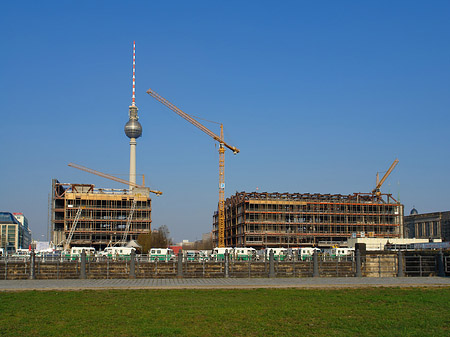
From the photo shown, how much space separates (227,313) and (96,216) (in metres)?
137

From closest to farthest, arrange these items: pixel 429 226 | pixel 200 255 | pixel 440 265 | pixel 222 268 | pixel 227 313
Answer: pixel 227 313, pixel 440 265, pixel 222 268, pixel 200 255, pixel 429 226

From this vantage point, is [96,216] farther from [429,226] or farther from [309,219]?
[429,226]

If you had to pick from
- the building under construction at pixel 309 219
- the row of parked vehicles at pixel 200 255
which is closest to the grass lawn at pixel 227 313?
the row of parked vehicles at pixel 200 255

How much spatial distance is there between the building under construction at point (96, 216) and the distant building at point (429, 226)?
278 feet

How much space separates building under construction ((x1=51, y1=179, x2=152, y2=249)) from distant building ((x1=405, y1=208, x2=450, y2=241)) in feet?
278

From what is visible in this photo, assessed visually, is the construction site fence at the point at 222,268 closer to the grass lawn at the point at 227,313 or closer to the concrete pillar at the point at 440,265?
the concrete pillar at the point at 440,265

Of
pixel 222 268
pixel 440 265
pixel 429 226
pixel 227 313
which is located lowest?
pixel 222 268

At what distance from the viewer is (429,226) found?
175m

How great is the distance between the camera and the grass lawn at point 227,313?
13.0 metres

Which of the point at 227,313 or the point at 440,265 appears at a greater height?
the point at 440,265

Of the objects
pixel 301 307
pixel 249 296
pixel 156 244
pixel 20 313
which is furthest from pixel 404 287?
pixel 156 244

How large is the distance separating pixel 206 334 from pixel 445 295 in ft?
42.0

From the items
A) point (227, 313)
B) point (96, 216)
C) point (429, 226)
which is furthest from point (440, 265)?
point (429, 226)

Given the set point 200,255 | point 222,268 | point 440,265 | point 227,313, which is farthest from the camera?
point 200,255
